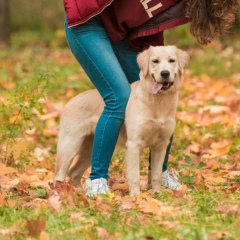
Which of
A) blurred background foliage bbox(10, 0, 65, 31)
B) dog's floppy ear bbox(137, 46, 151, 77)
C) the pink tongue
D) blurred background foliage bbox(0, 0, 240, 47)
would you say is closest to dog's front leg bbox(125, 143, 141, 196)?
the pink tongue

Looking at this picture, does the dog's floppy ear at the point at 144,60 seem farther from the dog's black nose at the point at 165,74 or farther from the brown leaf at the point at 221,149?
the brown leaf at the point at 221,149

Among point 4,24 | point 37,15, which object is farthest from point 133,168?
point 37,15

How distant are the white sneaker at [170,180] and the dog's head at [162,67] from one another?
860 mm

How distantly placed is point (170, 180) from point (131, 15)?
55.9 inches

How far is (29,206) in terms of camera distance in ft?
15.7

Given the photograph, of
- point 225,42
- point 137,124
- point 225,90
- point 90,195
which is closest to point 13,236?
point 90,195

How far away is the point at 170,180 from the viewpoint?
18.6 ft

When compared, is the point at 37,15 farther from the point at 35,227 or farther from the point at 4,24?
the point at 35,227

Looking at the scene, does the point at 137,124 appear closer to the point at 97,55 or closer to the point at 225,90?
the point at 97,55

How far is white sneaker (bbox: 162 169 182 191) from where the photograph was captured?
221 inches

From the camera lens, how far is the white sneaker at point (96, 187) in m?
5.17

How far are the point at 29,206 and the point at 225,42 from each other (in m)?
12.3

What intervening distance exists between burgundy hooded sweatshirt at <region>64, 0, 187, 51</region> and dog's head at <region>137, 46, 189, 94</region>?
21cm

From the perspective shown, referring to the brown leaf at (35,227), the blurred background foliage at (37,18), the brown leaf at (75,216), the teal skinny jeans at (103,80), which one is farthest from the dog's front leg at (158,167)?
the blurred background foliage at (37,18)
